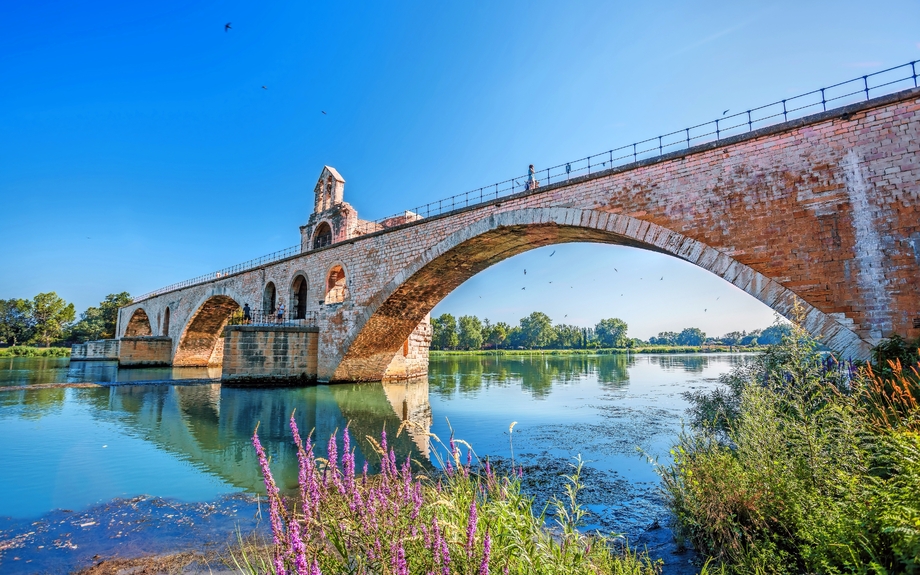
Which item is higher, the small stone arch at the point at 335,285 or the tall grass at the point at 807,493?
the small stone arch at the point at 335,285

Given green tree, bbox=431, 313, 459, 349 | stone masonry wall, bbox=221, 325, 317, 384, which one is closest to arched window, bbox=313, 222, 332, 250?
stone masonry wall, bbox=221, 325, 317, 384

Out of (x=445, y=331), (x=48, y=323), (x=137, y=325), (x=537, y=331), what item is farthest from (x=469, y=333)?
(x=48, y=323)

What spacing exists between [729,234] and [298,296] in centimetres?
2070

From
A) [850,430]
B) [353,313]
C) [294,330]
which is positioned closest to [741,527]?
[850,430]

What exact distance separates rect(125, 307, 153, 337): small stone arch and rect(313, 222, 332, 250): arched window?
32.5m

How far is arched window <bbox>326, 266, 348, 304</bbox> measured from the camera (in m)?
21.6

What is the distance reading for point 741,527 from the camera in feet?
11.7

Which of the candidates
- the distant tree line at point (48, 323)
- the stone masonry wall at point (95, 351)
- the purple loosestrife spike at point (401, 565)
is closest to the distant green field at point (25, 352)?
the distant tree line at point (48, 323)

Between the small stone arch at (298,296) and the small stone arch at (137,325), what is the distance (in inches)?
1341

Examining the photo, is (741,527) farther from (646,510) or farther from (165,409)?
(165,409)

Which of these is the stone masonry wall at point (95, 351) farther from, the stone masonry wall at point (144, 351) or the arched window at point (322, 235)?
the arched window at point (322, 235)

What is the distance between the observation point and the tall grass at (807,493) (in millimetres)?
2480

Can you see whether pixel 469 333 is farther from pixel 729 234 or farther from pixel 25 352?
pixel 729 234

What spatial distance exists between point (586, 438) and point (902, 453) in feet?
22.9
